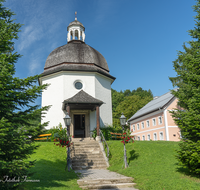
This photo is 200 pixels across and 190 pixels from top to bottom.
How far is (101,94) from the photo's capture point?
67.4 ft

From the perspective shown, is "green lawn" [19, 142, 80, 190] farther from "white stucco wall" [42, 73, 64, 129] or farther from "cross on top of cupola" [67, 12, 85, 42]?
"cross on top of cupola" [67, 12, 85, 42]

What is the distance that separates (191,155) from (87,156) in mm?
7421

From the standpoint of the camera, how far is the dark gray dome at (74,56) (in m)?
20.7

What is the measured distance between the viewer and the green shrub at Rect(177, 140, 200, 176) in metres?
6.71

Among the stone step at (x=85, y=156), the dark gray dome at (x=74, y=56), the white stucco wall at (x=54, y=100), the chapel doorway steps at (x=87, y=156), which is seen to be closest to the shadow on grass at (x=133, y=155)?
the chapel doorway steps at (x=87, y=156)

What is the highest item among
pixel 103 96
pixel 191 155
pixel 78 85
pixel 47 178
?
Answer: pixel 78 85

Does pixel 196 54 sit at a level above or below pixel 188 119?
above

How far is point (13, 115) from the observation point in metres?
6.46

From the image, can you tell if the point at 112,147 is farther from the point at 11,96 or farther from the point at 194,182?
the point at 11,96

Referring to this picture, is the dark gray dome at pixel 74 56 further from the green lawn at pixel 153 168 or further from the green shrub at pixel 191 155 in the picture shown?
the green shrub at pixel 191 155

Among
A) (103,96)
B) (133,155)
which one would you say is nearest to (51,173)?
(133,155)

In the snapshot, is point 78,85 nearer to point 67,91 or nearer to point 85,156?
point 67,91

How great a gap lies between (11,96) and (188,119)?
6.40 metres

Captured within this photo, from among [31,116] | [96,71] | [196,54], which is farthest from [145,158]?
[96,71]
